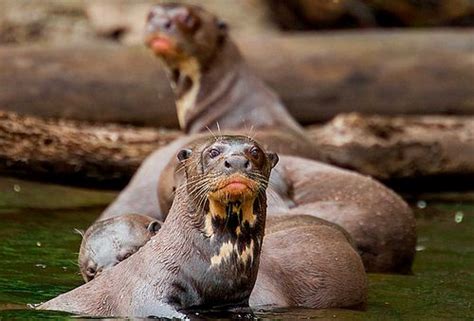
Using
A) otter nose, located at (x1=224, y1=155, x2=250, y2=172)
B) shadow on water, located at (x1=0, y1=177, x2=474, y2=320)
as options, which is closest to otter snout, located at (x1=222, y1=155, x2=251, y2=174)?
A: otter nose, located at (x1=224, y1=155, x2=250, y2=172)

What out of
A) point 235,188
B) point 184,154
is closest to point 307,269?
point 184,154

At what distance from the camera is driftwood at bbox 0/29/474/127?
1024cm

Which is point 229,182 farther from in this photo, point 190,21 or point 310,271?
point 190,21

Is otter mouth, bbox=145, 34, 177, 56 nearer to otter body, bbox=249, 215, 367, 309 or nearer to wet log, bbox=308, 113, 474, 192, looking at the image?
wet log, bbox=308, 113, 474, 192

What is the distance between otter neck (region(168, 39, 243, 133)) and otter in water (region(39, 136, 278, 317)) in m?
4.06

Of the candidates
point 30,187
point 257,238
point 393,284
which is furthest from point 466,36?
point 257,238

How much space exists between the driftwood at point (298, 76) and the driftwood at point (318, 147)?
0.59m

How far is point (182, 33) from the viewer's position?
937cm

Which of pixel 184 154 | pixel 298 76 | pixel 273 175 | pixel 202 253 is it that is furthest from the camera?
pixel 298 76

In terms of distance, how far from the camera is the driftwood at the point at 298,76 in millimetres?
10242

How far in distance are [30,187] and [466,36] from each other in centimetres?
377

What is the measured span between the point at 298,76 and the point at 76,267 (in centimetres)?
425

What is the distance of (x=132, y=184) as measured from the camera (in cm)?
809

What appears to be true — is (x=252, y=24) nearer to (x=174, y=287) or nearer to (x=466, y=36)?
(x=466, y=36)
